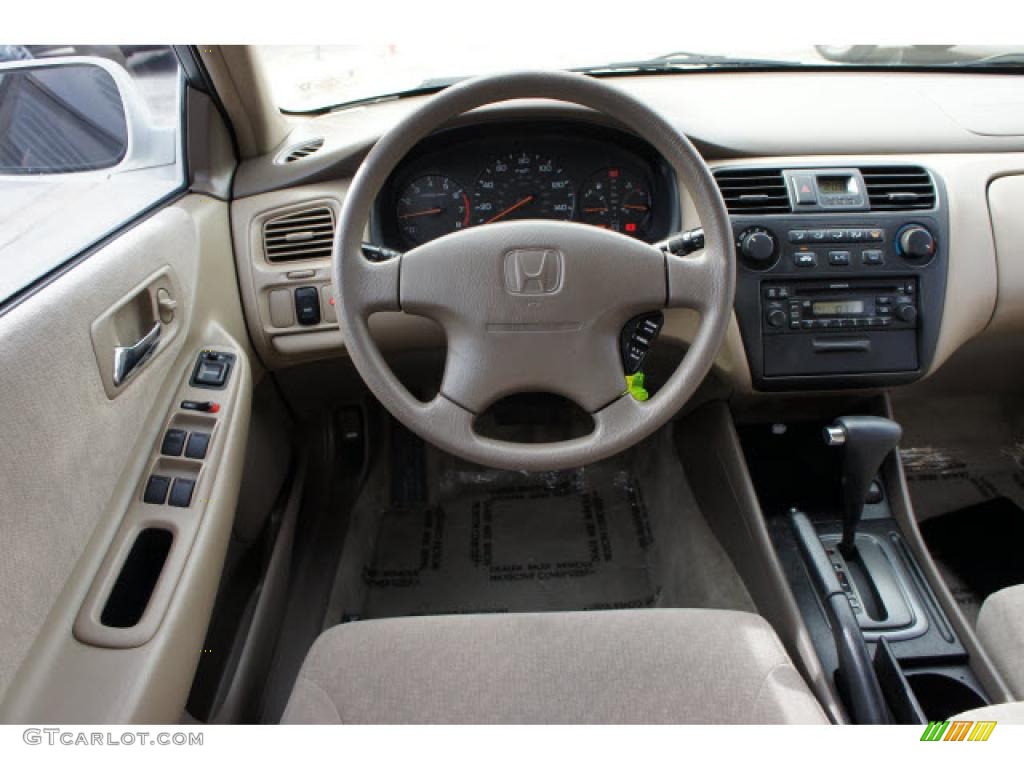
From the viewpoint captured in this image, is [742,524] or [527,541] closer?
[742,524]

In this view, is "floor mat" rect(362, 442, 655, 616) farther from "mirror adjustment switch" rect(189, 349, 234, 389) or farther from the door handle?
the door handle

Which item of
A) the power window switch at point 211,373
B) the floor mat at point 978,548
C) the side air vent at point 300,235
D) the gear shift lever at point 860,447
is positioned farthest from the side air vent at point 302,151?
the floor mat at point 978,548

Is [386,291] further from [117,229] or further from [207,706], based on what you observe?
[207,706]

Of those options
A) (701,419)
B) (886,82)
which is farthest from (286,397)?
(886,82)

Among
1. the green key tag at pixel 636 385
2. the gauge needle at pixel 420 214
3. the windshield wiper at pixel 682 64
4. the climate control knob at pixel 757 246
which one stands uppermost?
the windshield wiper at pixel 682 64

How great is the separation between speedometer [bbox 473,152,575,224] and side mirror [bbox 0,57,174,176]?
594 mm

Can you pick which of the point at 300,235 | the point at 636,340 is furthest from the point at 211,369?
the point at 636,340

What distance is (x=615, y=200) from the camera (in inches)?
57.4

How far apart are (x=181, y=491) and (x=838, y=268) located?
3.96 ft

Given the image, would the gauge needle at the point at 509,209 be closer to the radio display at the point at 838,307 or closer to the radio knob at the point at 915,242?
the radio display at the point at 838,307

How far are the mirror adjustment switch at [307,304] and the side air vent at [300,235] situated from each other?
0.07m

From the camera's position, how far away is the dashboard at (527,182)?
56.1 inches

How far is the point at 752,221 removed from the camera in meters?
1.41
